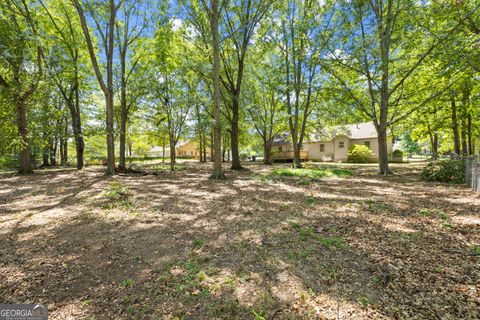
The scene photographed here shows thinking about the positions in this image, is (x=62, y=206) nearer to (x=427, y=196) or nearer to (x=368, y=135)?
(x=427, y=196)

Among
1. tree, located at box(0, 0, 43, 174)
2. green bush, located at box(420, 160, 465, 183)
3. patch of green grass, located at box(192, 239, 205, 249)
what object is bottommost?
patch of green grass, located at box(192, 239, 205, 249)

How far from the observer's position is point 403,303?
7.03 feet

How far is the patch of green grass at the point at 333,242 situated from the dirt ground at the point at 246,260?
0.02m

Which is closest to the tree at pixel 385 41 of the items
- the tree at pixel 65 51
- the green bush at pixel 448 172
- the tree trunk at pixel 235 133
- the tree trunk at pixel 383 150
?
the tree trunk at pixel 383 150

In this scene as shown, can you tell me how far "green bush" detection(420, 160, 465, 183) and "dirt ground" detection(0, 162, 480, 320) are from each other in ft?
13.1

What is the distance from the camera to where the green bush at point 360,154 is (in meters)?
24.3

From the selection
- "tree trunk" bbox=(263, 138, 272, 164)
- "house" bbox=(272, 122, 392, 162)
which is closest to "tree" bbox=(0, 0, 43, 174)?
"tree trunk" bbox=(263, 138, 272, 164)

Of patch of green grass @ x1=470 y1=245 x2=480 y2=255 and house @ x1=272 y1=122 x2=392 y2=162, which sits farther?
Answer: house @ x1=272 y1=122 x2=392 y2=162

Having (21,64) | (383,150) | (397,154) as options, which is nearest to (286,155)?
(397,154)

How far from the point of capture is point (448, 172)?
880cm

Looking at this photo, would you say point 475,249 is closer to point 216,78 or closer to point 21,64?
point 216,78

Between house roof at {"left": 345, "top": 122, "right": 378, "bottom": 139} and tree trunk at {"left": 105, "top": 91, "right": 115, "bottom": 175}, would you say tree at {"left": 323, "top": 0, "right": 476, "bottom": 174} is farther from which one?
house roof at {"left": 345, "top": 122, "right": 378, "bottom": 139}

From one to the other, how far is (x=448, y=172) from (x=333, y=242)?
8.87m

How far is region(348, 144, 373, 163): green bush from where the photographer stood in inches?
955
